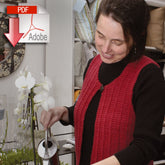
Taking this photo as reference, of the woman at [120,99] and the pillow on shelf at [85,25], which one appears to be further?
the pillow on shelf at [85,25]

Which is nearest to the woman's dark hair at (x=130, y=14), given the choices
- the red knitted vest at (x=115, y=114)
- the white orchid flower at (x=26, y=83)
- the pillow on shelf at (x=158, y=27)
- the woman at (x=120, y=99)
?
the woman at (x=120, y=99)

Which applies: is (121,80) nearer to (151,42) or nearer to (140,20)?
(140,20)

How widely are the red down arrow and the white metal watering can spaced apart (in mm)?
1389

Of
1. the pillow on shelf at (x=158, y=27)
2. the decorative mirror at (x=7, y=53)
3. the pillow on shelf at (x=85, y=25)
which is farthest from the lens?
the pillow on shelf at (x=158, y=27)

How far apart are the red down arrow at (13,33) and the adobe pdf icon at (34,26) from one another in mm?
30

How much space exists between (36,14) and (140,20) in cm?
135

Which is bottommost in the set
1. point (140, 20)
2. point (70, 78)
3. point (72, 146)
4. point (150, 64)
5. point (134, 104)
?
point (72, 146)

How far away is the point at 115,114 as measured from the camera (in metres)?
0.79

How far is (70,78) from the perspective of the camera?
1.97m

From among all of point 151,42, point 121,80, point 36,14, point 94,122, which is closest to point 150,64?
point 121,80

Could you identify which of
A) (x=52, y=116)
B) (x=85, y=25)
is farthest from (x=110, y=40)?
(x=85, y=25)

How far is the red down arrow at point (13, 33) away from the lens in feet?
5.98

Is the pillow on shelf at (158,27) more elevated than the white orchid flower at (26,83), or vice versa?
the pillow on shelf at (158,27)

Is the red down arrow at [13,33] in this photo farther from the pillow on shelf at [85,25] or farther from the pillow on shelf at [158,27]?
the pillow on shelf at [158,27]
